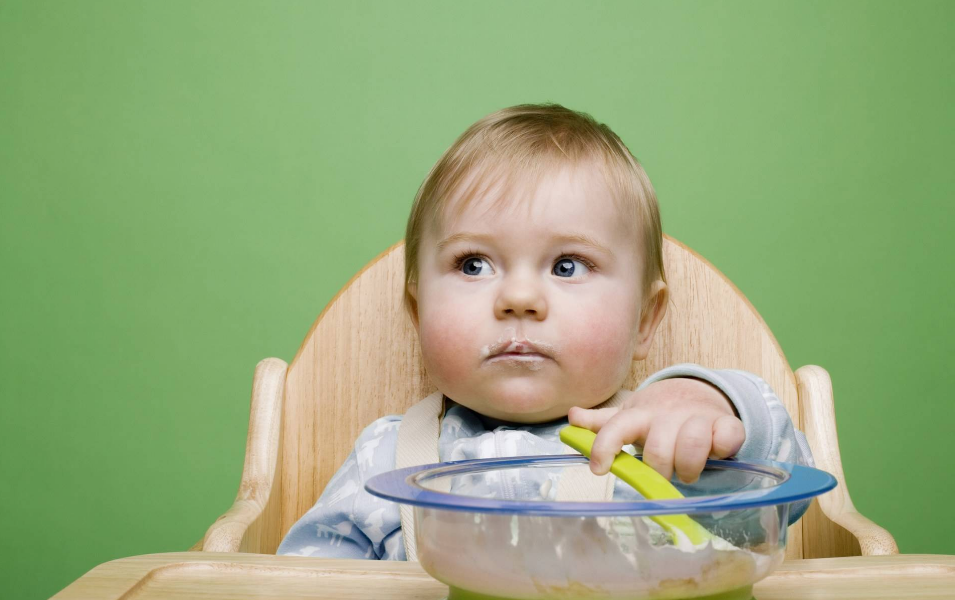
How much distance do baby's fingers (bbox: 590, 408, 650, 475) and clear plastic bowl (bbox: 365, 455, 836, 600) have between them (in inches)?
2.5

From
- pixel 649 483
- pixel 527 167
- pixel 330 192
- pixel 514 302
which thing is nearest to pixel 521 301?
pixel 514 302

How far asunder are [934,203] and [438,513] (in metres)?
1.29

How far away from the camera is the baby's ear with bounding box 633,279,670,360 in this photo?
787mm

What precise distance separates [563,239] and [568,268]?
2cm

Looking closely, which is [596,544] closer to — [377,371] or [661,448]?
[661,448]

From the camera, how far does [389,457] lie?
747 millimetres

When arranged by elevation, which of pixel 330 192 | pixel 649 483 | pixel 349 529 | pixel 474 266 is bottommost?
pixel 349 529

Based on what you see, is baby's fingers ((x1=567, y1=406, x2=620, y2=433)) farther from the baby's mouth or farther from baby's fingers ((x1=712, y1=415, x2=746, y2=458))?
the baby's mouth

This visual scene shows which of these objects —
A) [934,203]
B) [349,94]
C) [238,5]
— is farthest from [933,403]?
[238,5]

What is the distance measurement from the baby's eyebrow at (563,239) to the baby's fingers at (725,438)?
0.30m

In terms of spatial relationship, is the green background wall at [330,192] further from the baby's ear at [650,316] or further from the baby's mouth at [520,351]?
the baby's mouth at [520,351]

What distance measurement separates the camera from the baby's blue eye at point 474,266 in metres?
0.70

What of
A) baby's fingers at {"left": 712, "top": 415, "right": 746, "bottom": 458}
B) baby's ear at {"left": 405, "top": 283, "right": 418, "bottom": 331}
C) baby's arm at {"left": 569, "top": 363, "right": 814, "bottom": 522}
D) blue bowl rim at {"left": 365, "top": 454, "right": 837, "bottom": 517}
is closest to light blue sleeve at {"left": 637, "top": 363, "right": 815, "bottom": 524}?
baby's arm at {"left": 569, "top": 363, "right": 814, "bottom": 522}

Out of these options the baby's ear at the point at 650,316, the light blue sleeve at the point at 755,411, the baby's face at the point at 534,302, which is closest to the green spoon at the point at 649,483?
the light blue sleeve at the point at 755,411
